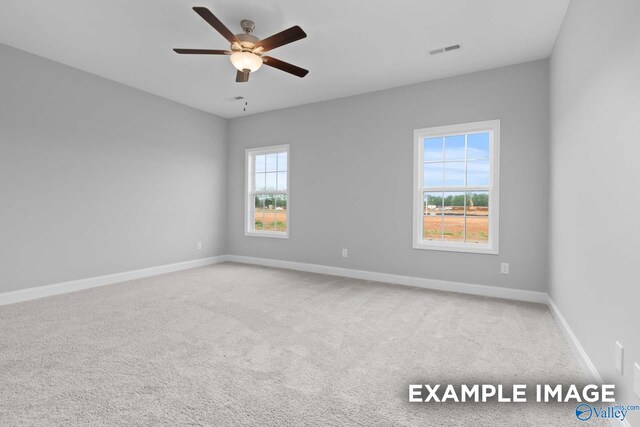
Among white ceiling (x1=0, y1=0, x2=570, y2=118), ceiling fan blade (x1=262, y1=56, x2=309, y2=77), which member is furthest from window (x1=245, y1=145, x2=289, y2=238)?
ceiling fan blade (x1=262, y1=56, x2=309, y2=77)

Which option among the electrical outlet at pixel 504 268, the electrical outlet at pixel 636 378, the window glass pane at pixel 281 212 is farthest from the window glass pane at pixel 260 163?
the electrical outlet at pixel 636 378

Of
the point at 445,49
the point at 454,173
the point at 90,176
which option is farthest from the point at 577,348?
the point at 90,176

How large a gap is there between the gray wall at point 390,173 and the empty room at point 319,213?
1.1 inches

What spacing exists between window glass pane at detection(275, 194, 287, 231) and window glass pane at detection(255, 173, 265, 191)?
0.42 metres

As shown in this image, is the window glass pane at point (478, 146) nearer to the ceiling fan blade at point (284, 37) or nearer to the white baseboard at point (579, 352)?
the white baseboard at point (579, 352)

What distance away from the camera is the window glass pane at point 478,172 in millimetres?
3912

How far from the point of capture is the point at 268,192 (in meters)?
5.76

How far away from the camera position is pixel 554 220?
3.11 meters

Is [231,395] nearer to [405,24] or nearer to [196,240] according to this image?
[405,24]

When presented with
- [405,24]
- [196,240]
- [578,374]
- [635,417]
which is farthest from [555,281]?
[196,240]

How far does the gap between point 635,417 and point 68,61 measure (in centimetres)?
573

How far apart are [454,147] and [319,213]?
2.24 metres

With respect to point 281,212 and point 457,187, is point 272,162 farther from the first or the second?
point 457,187

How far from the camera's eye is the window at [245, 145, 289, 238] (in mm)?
5601
